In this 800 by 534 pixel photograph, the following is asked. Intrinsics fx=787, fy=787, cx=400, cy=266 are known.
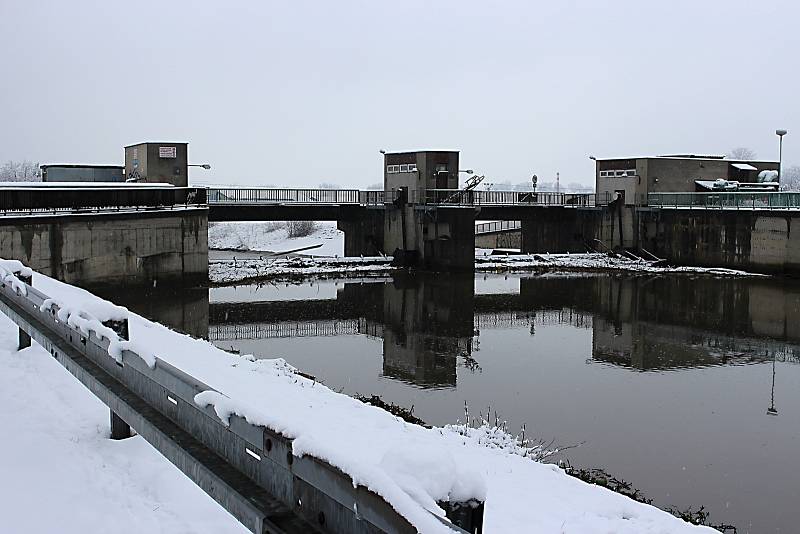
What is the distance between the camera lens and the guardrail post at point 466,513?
2416 millimetres

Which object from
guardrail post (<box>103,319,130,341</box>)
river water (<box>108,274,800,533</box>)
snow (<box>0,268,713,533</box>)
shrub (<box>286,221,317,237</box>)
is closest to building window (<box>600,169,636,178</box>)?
river water (<box>108,274,800,533</box>)

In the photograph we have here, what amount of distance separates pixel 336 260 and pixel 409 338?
19.6 metres

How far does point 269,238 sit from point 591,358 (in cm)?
6194

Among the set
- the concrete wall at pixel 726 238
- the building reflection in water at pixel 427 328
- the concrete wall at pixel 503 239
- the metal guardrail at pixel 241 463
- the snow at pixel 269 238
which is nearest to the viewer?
the metal guardrail at pixel 241 463

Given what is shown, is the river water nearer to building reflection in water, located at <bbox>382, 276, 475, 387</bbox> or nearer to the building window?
building reflection in water, located at <bbox>382, 276, 475, 387</bbox>

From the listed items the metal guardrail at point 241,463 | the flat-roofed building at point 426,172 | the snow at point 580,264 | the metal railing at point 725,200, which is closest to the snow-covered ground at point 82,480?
the metal guardrail at point 241,463

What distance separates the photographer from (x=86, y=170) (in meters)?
41.8

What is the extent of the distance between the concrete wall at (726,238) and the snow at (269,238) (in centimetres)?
2532

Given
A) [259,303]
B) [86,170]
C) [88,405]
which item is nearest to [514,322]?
[259,303]

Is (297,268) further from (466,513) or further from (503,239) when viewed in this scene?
(466,513)

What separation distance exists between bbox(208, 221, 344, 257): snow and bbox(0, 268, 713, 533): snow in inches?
1871

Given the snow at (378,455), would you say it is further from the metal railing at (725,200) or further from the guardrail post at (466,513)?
the metal railing at (725,200)

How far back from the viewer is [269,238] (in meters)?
78.4

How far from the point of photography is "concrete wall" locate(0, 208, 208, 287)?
2480 cm
